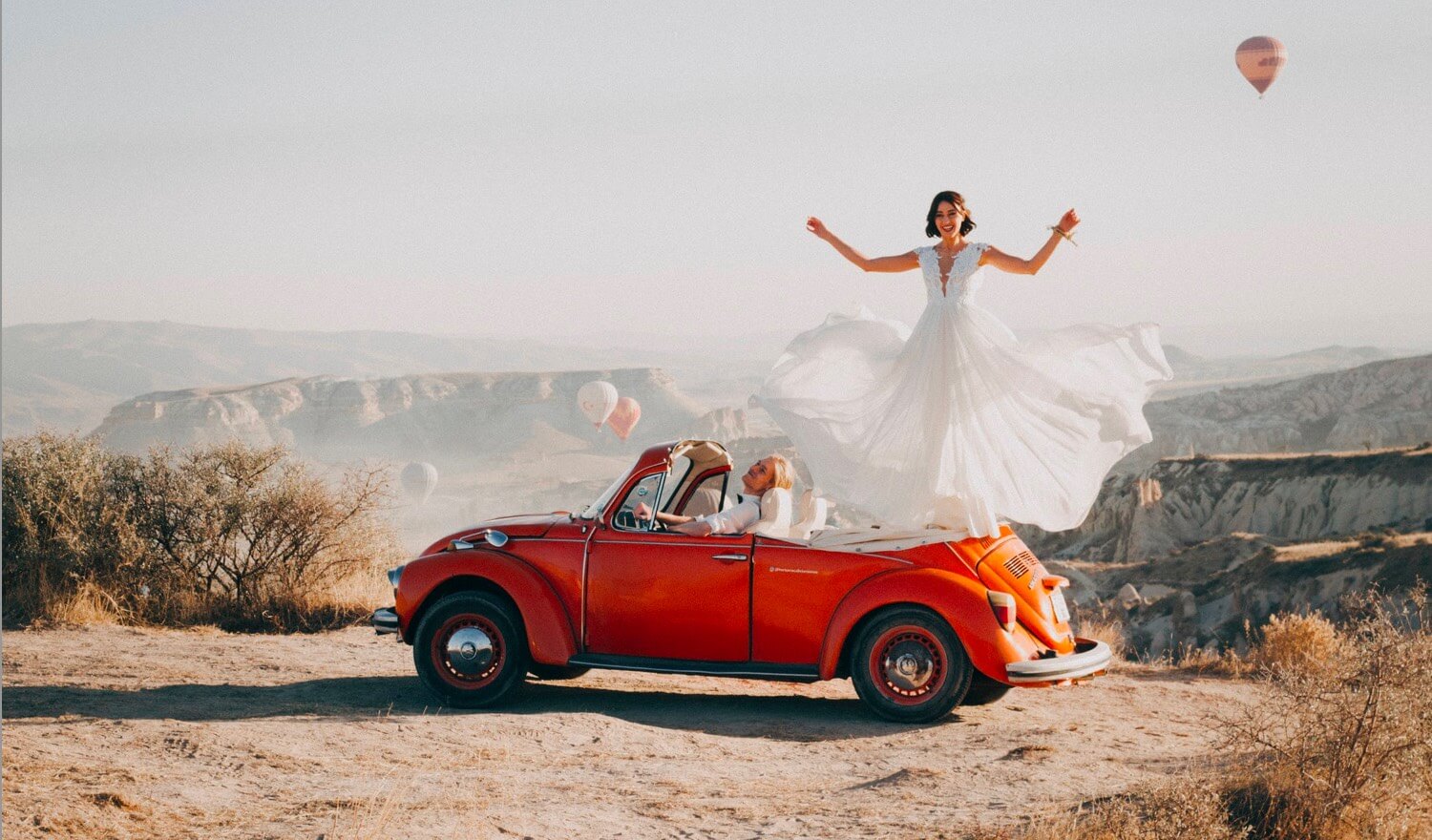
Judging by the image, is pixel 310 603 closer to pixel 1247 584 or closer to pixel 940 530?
pixel 940 530

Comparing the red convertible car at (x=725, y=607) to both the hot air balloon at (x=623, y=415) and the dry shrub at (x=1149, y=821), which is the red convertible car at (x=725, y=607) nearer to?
the dry shrub at (x=1149, y=821)

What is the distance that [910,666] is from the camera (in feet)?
28.1

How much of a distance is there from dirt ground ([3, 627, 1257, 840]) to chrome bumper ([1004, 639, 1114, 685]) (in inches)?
17.4

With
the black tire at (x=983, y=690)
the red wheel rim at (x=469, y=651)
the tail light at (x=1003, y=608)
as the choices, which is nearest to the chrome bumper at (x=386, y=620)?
the red wheel rim at (x=469, y=651)

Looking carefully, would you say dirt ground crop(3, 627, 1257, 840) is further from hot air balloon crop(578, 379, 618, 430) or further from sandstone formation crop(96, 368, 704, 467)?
sandstone formation crop(96, 368, 704, 467)

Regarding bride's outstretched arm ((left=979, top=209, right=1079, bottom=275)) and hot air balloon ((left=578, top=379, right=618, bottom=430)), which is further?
hot air balloon ((left=578, top=379, right=618, bottom=430))

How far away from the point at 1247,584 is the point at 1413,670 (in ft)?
106

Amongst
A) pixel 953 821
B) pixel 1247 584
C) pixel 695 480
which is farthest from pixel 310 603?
pixel 1247 584

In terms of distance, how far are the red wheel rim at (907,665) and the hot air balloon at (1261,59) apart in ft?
119

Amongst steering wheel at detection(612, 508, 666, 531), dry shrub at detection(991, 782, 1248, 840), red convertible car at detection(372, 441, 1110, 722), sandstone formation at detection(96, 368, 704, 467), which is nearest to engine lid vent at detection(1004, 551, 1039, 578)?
red convertible car at detection(372, 441, 1110, 722)

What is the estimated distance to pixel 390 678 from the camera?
1052 cm

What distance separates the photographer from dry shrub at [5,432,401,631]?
1418 centimetres

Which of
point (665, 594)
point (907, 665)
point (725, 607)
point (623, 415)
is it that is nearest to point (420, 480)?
point (623, 415)

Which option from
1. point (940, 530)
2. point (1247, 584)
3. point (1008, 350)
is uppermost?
point (1008, 350)
